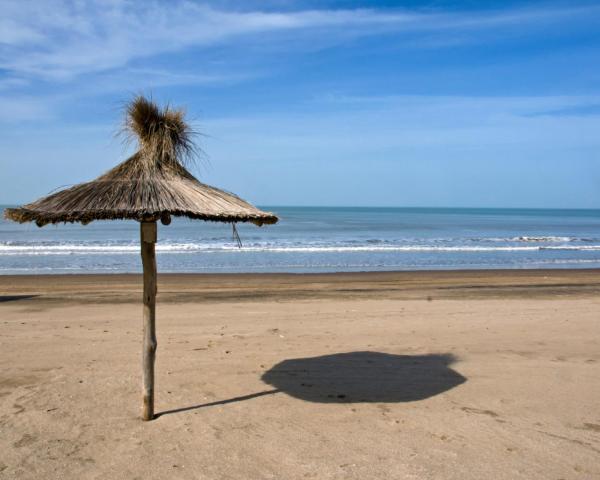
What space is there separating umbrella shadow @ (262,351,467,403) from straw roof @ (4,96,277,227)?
201cm

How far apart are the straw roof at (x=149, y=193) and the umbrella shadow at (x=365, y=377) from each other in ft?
6.58

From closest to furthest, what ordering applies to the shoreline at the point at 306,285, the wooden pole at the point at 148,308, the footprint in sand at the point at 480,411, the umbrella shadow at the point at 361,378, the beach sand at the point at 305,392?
the beach sand at the point at 305,392
the wooden pole at the point at 148,308
the footprint in sand at the point at 480,411
the umbrella shadow at the point at 361,378
the shoreline at the point at 306,285

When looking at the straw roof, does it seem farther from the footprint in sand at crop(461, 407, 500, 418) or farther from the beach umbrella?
the footprint in sand at crop(461, 407, 500, 418)

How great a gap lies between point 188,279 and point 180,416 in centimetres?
1211

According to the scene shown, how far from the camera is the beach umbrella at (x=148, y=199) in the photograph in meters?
4.71

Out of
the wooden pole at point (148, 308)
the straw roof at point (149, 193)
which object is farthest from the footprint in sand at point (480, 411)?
the wooden pole at point (148, 308)

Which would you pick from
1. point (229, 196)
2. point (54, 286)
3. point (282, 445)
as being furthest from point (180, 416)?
point (54, 286)

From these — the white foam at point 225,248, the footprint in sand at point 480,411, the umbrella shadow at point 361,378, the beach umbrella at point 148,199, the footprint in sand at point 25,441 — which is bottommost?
the footprint in sand at point 480,411

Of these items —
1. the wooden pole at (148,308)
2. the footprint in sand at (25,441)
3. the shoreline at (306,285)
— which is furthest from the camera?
the shoreline at (306,285)

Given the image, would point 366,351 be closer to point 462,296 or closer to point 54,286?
point 462,296

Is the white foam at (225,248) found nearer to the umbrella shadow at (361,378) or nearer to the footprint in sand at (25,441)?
the umbrella shadow at (361,378)

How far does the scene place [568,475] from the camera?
4.43 meters

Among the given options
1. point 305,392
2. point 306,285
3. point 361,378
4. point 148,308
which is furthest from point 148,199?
point 306,285

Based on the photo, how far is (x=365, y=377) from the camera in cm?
677
